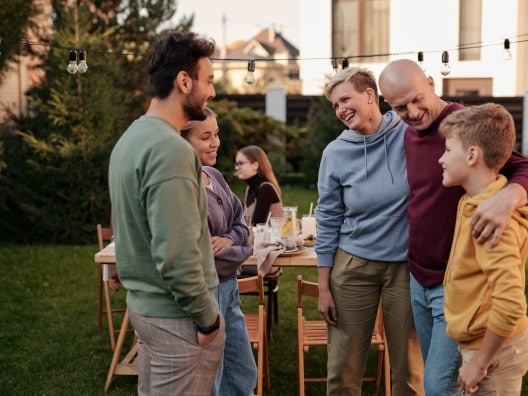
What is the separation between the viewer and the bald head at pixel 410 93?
122 inches

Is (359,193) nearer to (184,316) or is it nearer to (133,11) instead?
(184,316)

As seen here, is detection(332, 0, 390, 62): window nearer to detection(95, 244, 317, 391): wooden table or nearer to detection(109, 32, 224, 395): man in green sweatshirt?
detection(95, 244, 317, 391): wooden table

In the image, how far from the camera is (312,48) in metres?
21.4

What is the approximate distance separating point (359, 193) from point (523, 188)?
1009mm

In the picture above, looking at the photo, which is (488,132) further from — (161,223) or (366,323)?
(366,323)

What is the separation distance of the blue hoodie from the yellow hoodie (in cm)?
77

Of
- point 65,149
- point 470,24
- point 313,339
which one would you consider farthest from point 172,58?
point 470,24

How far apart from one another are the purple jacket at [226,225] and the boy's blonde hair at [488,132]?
4.74ft

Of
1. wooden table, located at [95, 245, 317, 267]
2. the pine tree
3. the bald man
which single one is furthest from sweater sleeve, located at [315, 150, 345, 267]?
the pine tree

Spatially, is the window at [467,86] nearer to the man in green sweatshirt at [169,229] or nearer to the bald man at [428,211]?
the bald man at [428,211]

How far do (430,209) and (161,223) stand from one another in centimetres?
128

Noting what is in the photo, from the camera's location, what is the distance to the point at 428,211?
3.13m

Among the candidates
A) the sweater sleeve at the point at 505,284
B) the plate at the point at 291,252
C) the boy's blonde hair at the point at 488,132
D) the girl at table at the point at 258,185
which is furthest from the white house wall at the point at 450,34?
the sweater sleeve at the point at 505,284

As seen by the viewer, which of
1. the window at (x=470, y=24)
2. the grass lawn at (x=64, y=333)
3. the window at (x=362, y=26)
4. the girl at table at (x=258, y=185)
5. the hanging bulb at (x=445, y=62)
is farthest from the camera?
the window at (x=362, y=26)
